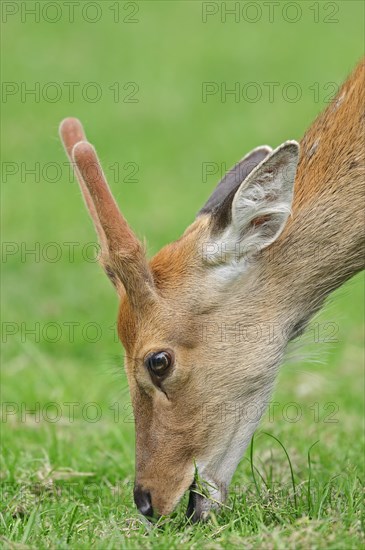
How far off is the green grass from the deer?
0.91 ft

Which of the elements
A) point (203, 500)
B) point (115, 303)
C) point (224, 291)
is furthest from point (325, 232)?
point (115, 303)

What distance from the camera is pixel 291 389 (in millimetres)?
10820

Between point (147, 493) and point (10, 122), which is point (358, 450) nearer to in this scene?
point (147, 493)

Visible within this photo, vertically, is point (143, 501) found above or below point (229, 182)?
below

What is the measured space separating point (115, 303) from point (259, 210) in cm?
740

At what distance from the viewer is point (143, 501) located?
6.25 metres

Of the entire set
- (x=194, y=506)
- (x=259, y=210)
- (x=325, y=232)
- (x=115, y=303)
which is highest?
(x=259, y=210)

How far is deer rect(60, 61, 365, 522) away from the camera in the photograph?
248 inches

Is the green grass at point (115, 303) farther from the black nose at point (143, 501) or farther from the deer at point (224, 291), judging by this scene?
the deer at point (224, 291)

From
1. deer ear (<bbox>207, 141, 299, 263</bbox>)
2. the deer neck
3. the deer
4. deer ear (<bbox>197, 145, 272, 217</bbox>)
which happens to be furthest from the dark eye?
deer ear (<bbox>197, 145, 272, 217</bbox>)

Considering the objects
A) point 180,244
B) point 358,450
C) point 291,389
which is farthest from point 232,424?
point 291,389

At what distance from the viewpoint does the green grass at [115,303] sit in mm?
6281

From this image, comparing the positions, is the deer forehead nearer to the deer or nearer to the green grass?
the deer

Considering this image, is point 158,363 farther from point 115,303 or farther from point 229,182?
point 115,303
